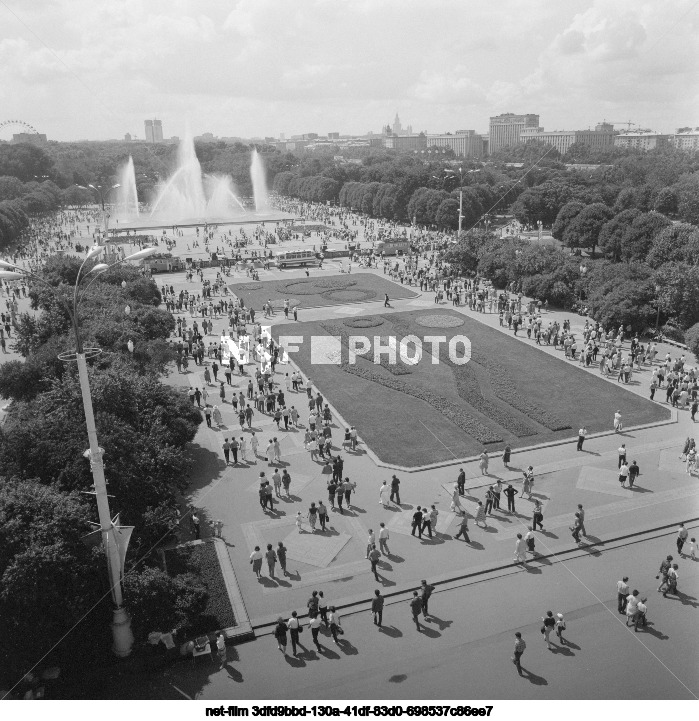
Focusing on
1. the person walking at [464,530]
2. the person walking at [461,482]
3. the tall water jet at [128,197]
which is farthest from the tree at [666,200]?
the tall water jet at [128,197]

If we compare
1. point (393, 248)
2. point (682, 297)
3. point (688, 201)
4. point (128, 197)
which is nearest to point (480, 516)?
point (682, 297)

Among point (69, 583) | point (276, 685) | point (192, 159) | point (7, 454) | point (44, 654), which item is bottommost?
point (276, 685)

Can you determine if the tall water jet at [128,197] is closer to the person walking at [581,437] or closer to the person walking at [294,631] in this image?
the person walking at [581,437]

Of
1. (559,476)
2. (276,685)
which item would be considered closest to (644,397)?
(559,476)

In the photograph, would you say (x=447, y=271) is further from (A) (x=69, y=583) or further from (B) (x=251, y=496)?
(A) (x=69, y=583)

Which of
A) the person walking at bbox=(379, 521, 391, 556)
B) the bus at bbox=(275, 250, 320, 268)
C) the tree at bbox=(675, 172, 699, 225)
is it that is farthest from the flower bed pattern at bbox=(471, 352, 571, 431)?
the tree at bbox=(675, 172, 699, 225)

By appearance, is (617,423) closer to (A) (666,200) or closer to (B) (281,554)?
(B) (281,554)
